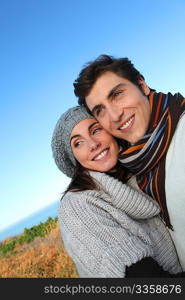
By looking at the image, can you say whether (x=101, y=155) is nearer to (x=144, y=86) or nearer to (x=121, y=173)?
(x=121, y=173)

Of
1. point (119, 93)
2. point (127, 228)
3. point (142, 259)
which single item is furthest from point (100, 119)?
point (142, 259)

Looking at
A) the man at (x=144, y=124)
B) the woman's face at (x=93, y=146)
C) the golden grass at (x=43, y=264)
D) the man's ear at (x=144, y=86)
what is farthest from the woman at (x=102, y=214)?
the golden grass at (x=43, y=264)

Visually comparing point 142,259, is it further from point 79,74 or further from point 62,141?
point 79,74

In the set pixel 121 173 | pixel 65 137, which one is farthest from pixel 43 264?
pixel 65 137

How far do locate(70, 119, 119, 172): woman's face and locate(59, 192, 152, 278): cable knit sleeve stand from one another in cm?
44

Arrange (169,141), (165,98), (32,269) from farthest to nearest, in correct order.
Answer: (32,269) → (165,98) → (169,141)

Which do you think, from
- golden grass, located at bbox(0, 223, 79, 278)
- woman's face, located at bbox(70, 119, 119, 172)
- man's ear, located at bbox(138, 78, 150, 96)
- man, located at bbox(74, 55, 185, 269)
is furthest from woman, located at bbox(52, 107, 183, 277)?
golden grass, located at bbox(0, 223, 79, 278)

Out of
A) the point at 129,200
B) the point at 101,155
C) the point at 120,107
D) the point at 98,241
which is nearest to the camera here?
the point at 98,241

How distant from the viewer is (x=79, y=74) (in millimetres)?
3703

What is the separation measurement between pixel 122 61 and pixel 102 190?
117 cm

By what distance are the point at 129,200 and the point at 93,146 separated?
59 cm

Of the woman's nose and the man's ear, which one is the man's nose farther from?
the man's ear

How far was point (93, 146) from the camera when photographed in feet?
11.4

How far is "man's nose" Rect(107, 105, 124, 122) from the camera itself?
11.1ft
